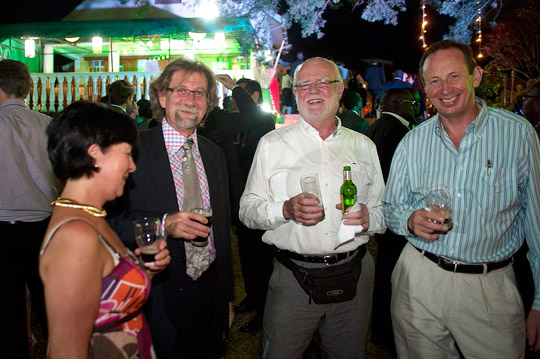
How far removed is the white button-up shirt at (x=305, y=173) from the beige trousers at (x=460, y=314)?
480 mm

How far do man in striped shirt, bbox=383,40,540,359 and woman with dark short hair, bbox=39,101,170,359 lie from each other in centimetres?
160

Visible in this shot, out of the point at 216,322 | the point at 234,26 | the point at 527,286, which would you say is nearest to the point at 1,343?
the point at 216,322

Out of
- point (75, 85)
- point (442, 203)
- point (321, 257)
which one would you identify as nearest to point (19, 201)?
point (321, 257)

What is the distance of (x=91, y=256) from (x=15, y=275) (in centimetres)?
255

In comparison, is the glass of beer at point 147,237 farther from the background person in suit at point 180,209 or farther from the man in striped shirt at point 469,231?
the man in striped shirt at point 469,231

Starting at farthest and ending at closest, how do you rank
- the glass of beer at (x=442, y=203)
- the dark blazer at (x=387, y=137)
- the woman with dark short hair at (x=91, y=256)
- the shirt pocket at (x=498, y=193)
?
the dark blazer at (x=387, y=137) → the shirt pocket at (x=498, y=193) → the glass of beer at (x=442, y=203) → the woman with dark short hair at (x=91, y=256)

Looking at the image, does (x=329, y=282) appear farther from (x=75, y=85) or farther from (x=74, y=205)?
(x=75, y=85)

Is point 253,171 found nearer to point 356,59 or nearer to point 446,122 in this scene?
point 446,122

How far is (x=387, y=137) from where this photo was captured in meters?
4.27

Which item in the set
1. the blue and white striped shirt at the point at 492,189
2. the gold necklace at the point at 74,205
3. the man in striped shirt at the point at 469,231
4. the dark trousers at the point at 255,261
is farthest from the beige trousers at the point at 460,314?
the dark trousers at the point at 255,261

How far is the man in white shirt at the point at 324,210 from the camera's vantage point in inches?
106

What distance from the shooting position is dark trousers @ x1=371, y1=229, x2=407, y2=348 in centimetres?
412

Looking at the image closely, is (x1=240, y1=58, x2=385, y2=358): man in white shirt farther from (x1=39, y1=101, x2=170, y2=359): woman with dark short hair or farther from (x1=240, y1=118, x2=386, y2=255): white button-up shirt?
(x1=39, y1=101, x2=170, y2=359): woman with dark short hair

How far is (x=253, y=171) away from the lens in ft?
9.71
